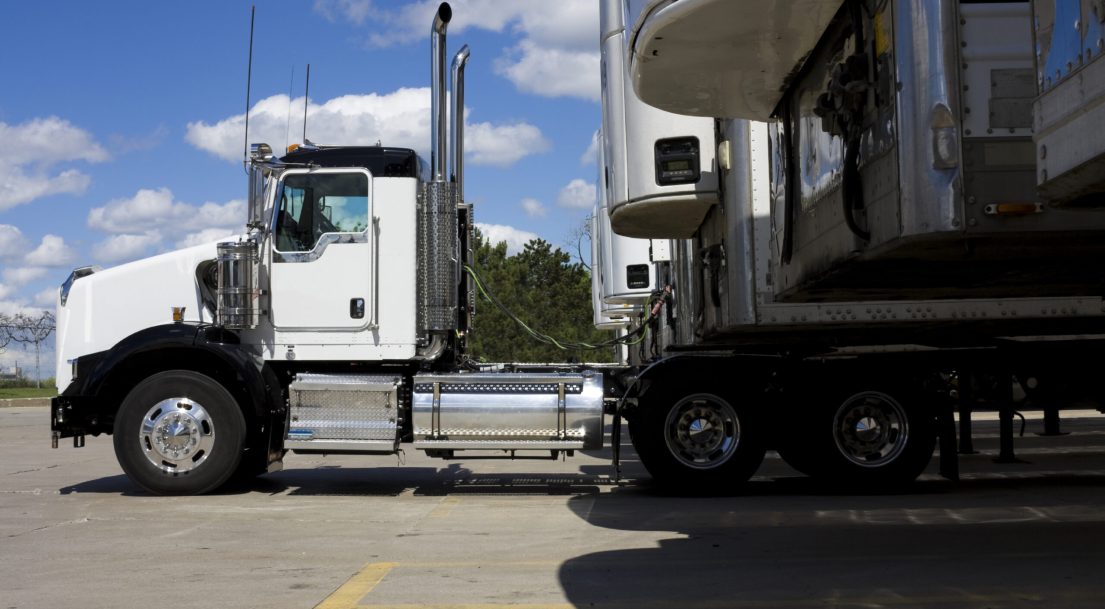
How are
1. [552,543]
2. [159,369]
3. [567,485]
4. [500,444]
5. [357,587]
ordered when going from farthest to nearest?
1. [567,485]
2. [159,369]
3. [500,444]
4. [552,543]
5. [357,587]

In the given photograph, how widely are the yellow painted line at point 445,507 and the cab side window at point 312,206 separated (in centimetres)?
265

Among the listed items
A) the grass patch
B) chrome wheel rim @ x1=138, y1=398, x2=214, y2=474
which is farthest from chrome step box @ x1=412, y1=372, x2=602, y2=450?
the grass patch

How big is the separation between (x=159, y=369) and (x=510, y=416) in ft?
10.7

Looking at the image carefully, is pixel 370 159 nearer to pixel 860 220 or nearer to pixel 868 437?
pixel 868 437

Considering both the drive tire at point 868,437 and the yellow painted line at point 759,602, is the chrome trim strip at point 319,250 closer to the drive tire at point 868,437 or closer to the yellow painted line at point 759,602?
the drive tire at point 868,437

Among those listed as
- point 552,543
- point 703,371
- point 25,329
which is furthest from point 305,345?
point 25,329

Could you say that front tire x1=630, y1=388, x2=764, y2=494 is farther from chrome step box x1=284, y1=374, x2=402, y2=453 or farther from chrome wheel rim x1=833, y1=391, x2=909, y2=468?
chrome step box x1=284, y1=374, x2=402, y2=453

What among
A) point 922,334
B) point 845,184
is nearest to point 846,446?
point 922,334

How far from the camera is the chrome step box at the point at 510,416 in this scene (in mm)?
9820

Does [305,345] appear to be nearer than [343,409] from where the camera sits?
No

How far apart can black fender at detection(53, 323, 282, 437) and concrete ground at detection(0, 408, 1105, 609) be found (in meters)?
0.78

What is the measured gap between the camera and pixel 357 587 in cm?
596

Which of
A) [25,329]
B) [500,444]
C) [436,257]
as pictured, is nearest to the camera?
[500,444]

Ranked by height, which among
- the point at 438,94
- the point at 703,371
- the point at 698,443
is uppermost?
the point at 438,94
